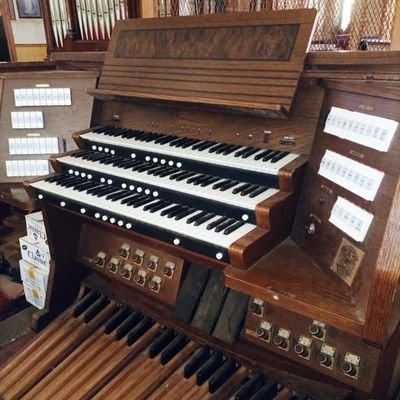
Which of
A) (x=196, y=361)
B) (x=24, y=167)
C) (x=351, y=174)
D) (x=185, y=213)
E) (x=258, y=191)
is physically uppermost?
(x=351, y=174)

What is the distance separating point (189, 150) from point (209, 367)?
0.86 metres

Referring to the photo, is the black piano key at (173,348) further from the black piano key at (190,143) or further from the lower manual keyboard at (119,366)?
the black piano key at (190,143)

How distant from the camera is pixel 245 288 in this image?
128cm

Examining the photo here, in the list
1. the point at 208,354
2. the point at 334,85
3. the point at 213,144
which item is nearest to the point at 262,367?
the point at 208,354

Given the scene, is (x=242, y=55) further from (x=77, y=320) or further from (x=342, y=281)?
(x=77, y=320)

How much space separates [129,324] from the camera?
1.98 m

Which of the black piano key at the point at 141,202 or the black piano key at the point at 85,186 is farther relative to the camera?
the black piano key at the point at 85,186

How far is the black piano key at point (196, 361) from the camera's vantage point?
1.71 m

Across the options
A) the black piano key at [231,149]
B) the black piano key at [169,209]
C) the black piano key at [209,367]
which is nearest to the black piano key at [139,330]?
the black piano key at [209,367]

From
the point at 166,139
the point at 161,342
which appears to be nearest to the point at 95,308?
the point at 161,342

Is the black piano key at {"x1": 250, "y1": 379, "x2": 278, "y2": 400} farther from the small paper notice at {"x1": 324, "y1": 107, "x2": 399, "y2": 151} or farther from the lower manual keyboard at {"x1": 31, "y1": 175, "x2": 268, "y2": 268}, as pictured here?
the small paper notice at {"x1": 324, "y1": 107, "x2": 399, "y2": 151}

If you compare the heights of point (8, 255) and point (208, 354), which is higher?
point (208, 354)

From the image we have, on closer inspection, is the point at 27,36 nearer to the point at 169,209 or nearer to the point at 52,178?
the point at 52,178

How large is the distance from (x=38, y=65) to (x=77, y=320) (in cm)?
156
